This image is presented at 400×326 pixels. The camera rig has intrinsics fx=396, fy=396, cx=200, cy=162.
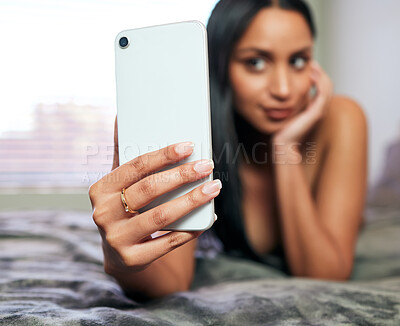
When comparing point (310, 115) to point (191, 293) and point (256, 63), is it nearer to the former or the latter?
point (256, 63)

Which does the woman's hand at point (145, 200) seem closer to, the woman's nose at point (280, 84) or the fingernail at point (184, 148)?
the fingernail at point (184, 148)

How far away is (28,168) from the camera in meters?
2.44

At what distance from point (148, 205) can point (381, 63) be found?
6.68 ft

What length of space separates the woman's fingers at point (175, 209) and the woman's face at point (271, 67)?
1.82 feet

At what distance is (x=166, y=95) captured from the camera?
0.51m

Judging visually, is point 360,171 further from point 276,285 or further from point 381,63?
point 381,63

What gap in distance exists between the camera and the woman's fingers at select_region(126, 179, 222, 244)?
1.52 feet

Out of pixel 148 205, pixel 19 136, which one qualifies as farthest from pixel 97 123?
pixel 148 205

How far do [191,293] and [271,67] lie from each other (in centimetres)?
57

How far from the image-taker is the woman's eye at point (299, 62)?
0.99 metres

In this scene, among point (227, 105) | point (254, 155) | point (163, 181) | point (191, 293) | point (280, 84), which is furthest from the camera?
point (254, 155)

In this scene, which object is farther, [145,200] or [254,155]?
[254,155]

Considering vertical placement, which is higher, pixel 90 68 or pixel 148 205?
pixel 90 68

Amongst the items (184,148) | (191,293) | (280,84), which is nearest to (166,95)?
(184,148)
